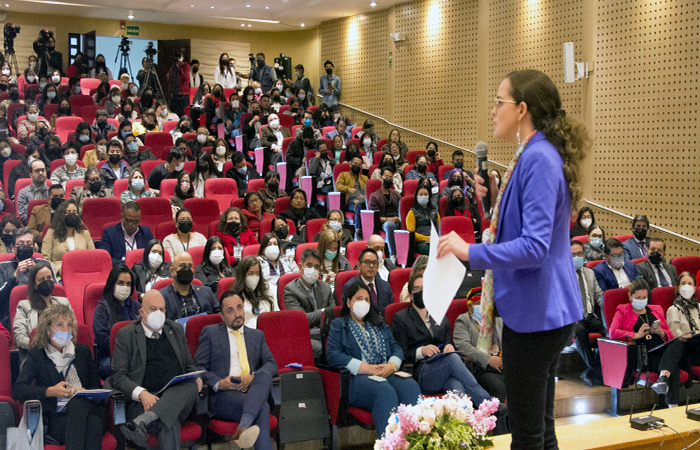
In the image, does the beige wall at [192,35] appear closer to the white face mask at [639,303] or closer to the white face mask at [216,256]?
the white face mask at [216,256]

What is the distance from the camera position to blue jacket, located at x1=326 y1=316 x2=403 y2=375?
4094mm

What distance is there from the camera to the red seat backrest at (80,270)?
5.03 metres

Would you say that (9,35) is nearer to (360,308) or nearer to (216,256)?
(216,256)

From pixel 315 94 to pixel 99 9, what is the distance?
17.0 ft

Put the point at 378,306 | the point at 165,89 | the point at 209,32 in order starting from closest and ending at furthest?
the point at 378,306, the point at 165,89, the point at 209,32

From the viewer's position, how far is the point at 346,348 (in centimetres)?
420

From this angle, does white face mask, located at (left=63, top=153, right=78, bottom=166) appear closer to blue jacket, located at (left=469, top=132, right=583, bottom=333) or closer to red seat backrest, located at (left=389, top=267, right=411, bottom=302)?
red seat backrest, located at (left=389, top=267, right=411, bottom=302)

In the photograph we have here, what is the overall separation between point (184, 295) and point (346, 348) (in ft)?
4.17

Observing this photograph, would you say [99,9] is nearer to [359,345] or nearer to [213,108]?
[213,108]

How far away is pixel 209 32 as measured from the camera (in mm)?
17438

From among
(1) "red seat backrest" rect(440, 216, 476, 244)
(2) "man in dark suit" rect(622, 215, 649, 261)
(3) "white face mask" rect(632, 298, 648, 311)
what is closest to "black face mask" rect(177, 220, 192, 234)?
(1) "red seat backrest" rect(440, 216, 476, 244)

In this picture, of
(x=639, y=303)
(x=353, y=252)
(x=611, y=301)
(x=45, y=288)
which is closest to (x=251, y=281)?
(x=45, y=288)

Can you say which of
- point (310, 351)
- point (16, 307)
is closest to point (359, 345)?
point (310, 351)

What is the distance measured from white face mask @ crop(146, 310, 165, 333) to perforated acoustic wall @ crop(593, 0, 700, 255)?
634cm
